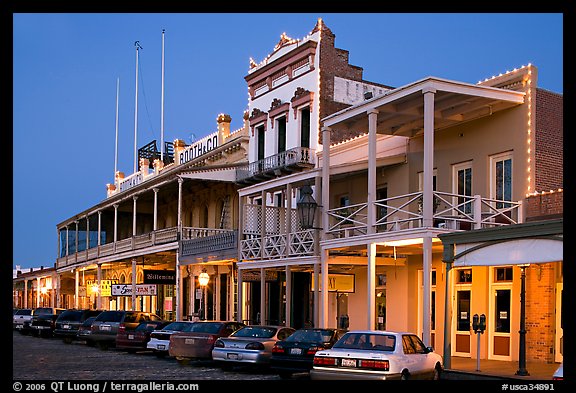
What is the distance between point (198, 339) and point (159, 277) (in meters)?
16.0

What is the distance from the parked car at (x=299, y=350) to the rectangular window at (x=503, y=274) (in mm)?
5991

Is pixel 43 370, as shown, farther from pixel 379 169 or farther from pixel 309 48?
pixel 309 48

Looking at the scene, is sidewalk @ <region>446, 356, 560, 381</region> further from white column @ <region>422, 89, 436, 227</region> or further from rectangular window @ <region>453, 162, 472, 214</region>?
rectangular window @ <region>453, 162, 472, 214</region>

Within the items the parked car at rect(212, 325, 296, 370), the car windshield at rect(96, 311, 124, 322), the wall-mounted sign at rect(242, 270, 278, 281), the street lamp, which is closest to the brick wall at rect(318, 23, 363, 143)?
the wall-mounted sign at rect(242, 270, 278, 281)

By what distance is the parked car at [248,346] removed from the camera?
19.4 meters

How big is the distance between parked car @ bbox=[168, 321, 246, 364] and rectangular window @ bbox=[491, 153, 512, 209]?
Answer: 808 cm

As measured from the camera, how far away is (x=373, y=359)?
14727mm

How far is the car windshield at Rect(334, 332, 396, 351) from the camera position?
15.4 meters

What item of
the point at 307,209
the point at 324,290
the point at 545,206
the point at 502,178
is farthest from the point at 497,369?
the point at 307,209

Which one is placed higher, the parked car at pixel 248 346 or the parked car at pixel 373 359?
the parked car at pixel 373 359

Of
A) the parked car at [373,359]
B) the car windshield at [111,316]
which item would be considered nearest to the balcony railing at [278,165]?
the car windshield at [111,316]

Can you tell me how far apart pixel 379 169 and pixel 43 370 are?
1284 centimetres

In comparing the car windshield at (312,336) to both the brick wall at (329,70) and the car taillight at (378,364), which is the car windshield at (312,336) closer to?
the car taillight at (378,364)

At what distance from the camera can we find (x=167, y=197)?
46.1 metres
